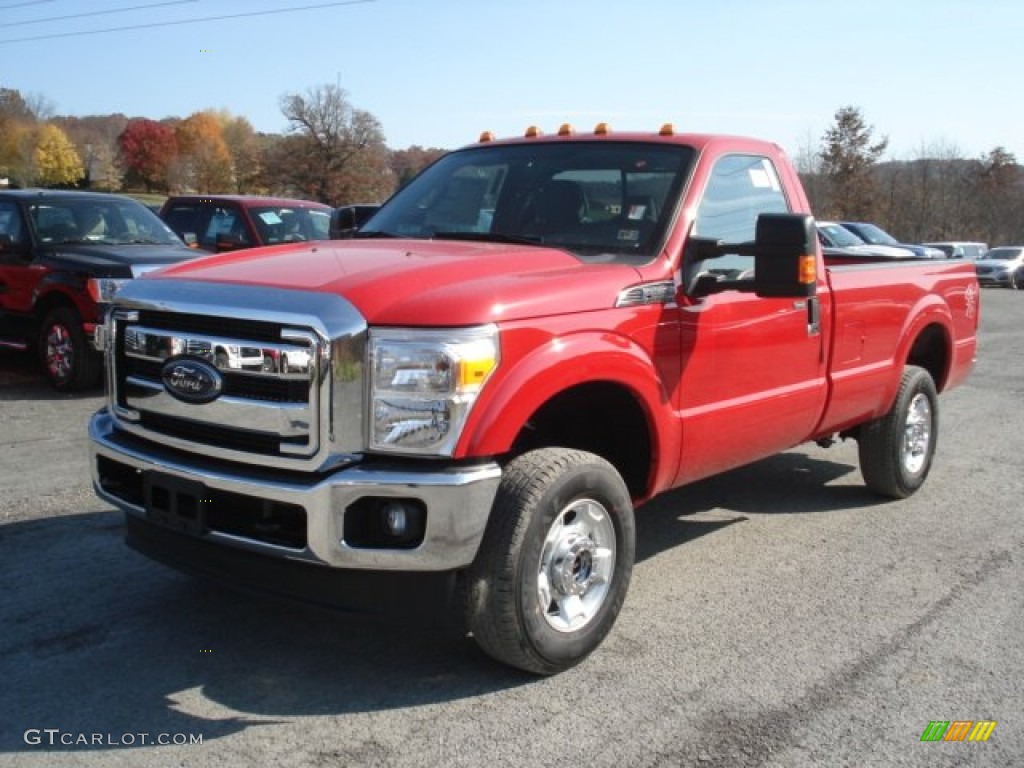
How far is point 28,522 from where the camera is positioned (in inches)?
213

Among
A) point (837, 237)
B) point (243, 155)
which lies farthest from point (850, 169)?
point (243, 155)

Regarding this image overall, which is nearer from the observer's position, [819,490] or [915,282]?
[915,282]

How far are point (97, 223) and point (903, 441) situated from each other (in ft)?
25.6

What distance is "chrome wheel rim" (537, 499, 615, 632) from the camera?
12.1ft

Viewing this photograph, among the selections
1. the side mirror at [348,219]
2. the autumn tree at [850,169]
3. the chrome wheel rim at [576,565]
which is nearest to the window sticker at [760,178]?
the side mirror at [348,219]

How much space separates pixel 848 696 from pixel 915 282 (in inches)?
129

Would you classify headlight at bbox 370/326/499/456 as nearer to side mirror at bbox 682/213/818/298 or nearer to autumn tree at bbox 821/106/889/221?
side mirror at bbox 682/213/818/298

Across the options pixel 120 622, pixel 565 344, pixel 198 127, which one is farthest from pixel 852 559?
pixel 198 127

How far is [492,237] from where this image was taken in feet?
15.1

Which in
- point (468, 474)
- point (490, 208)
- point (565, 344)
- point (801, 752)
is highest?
point (490, 208)

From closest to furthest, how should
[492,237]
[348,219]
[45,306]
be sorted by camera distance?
[492,237], [348,219], [45,306]

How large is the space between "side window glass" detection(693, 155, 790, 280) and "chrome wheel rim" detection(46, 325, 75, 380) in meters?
6.60

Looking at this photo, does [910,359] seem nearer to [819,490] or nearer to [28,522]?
[819,490]

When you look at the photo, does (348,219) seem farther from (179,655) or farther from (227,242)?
(227,242)
